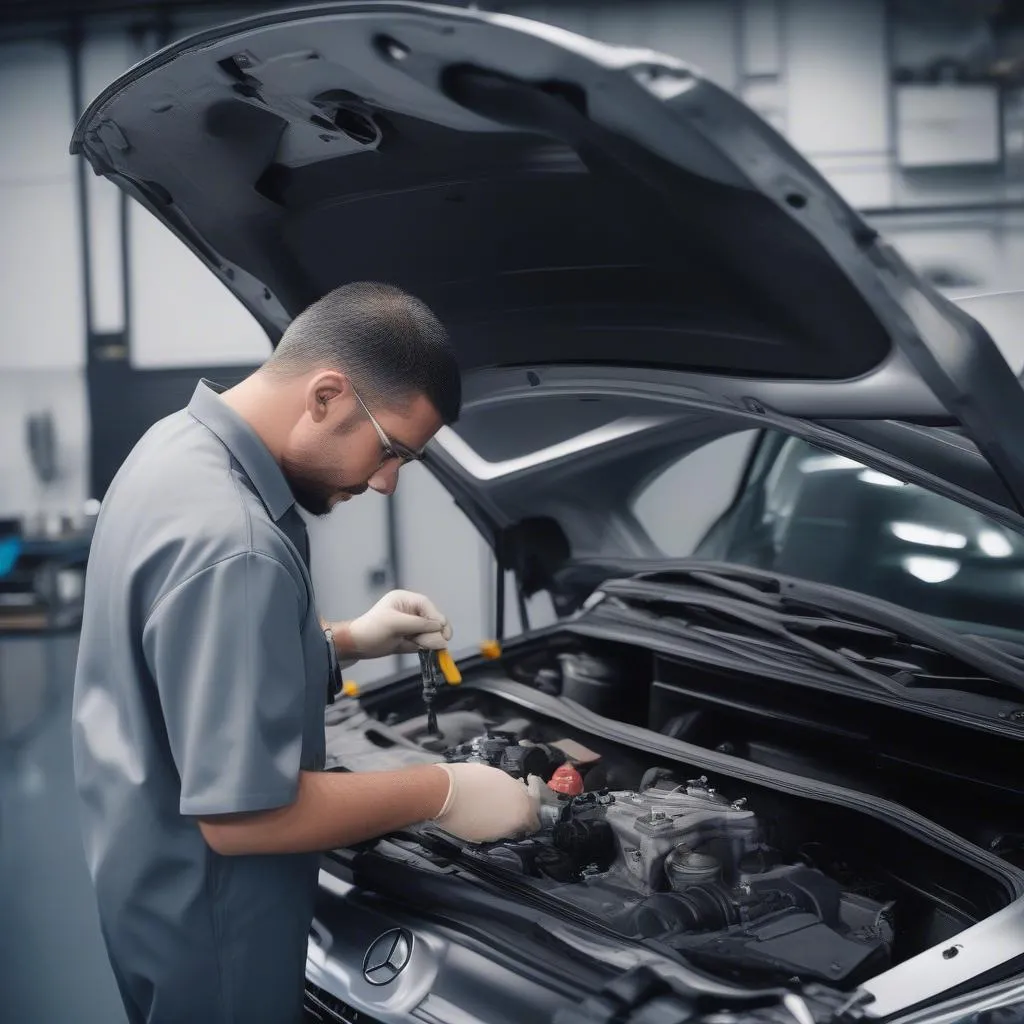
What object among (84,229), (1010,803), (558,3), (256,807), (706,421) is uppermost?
(558,3)

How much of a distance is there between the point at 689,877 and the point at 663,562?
38.0 inches

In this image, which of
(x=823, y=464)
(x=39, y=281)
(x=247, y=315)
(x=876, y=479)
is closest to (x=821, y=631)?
(x=876, y=479)

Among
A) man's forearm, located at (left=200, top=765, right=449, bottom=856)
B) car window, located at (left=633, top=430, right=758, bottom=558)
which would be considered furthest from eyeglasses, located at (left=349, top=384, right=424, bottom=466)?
car window, located at (left=633, top=430, right=758, bottom=558)

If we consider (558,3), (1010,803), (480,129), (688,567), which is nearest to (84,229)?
(558,3)

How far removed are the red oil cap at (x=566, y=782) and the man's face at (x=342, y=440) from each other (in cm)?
59

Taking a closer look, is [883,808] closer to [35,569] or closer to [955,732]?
[955,732]

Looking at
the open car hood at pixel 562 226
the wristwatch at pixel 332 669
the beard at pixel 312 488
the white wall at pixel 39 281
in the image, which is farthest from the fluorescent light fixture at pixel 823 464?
the white wall at pixel 39 281

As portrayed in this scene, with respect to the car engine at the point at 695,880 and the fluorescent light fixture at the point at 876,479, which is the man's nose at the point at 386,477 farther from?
the fluorescent light fixture at the point at 876,479

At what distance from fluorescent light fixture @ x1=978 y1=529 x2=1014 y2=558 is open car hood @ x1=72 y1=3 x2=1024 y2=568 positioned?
54 centimetres

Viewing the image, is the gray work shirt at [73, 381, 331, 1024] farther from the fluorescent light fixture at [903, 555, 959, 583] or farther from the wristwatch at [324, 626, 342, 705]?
the fluorescent light fixture at [903, 555, 959, 583]

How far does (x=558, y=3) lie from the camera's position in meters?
5.11

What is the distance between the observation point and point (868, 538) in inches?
81.6

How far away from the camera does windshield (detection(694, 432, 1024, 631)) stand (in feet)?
6.14

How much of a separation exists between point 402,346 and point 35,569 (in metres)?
5.20
